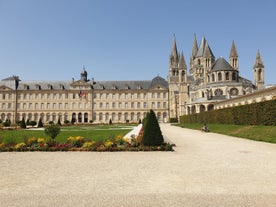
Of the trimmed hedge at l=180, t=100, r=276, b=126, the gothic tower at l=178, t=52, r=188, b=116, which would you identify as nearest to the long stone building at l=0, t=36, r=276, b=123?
the gothic tower at l=178, t=52, r=188, b=116

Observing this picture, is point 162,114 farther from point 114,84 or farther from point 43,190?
point 43,190

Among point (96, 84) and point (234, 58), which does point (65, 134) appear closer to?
point (96, 84)

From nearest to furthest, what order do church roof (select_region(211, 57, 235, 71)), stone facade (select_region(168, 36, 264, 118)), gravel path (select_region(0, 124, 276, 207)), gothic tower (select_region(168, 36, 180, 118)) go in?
gravel path (select_region(0, 124, 276, 207))
stone facade (select_region(168, 36, 264, 118))
church roof (select_region(211, 57, 235, 71))
gothic tower (select_region(168, 36, 180, 118))

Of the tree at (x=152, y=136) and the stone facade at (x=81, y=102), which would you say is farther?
the stone facade at (x=81, y=102)

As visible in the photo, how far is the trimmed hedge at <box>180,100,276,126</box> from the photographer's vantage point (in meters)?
18.3

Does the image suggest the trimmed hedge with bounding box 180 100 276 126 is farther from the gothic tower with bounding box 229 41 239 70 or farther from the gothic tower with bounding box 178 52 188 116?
the gothic tower with bounding box 229 41 239 70

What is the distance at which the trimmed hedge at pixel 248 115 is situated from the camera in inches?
720

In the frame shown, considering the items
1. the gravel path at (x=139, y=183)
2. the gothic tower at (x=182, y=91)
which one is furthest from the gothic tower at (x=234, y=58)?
the gravel path at (x=139, y=183)

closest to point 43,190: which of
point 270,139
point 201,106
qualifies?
point 270,139

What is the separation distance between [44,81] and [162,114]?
34.5 meters

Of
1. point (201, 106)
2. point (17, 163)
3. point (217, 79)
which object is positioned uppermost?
point (217, 79)

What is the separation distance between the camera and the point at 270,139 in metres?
13.4

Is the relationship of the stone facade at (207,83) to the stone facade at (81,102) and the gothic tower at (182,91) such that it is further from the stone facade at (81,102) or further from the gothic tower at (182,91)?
the stone facade at (81,102)

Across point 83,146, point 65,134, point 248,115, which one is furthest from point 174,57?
point 83,146
